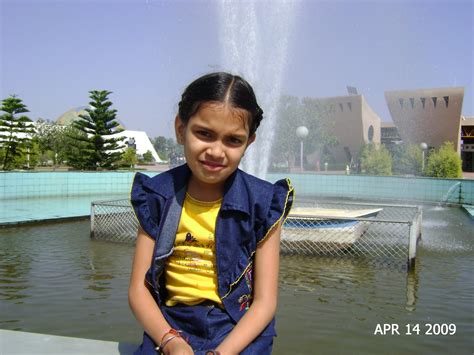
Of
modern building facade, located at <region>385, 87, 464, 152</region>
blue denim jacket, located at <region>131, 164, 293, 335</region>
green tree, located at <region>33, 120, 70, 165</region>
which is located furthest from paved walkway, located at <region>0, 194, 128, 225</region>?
modern building facade, located at <region>385, 87, 464, 152</region>

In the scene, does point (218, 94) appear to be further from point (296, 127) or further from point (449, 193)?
point (296, 127)

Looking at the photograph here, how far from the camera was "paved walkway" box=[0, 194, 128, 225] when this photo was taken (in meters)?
9.45

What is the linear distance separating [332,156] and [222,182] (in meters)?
48.0

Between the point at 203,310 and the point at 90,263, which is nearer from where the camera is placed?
the point at 203,310

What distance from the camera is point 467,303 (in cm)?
441

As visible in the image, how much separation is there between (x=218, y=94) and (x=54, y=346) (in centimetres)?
107

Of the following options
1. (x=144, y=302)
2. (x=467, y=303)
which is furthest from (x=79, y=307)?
(x=467, y=303)

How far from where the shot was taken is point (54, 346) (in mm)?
1664

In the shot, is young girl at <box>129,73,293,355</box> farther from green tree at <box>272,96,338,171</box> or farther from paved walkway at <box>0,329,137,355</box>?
green tree at <box>272,96,338,171</box>

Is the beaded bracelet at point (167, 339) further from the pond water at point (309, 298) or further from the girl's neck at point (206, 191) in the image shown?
the pond water at point (309, 298)

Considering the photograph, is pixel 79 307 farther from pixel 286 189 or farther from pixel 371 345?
pixel 286 189

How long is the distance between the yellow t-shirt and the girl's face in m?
0.13

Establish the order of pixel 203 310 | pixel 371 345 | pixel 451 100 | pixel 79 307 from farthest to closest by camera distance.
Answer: pixel 451 100 < pixel 79 307 < pixel 371 345 < pixel 203 310

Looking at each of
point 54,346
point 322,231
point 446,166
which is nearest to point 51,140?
point 446,166
